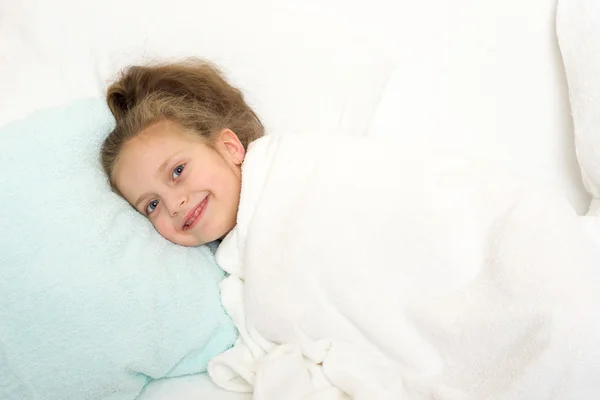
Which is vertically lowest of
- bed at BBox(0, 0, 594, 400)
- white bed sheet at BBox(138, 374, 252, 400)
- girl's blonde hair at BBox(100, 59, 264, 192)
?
white bed sheet at BBox(138, 374, 252, 400)

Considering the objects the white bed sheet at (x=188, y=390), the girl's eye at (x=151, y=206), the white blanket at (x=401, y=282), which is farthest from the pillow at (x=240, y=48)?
the white bed sheet at (x=188, y=390)

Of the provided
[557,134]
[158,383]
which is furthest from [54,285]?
[557,134]

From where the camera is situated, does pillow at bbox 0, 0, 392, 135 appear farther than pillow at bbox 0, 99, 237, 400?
Yes

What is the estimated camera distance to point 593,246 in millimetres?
916

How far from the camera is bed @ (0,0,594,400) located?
120cm

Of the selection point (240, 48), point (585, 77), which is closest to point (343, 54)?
point (240, 48)

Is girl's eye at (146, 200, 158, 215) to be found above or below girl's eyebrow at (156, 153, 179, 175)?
below

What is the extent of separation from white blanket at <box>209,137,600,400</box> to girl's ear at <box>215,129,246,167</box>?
0.21ft

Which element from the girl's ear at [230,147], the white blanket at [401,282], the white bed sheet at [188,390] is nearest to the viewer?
the white blanket at [401,282]

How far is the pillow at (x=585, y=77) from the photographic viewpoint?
1077mm

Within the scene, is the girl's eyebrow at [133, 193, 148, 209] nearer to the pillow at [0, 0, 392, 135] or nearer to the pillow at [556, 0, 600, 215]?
the pillow at [0, 0, 392, 135]

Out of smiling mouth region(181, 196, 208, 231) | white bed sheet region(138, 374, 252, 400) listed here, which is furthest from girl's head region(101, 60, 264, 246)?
white bed sheet region(138, 374, 252, 400)

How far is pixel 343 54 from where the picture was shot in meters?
1.22

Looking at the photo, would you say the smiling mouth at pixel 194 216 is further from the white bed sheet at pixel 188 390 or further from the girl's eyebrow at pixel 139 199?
the white bed sheet at pixel 188 390
